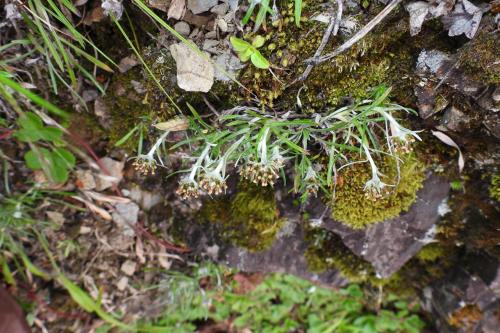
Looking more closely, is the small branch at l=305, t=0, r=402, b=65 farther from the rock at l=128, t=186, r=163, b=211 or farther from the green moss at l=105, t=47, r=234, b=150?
the rock at l=128, t=186, r=163, b=211

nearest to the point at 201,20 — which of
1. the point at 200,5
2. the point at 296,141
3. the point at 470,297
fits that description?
the point at 200,5

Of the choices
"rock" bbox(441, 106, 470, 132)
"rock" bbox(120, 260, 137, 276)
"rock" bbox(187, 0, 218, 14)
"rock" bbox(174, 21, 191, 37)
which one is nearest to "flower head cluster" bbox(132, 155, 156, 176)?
"rock" bbox(174, 21, 191, 37)

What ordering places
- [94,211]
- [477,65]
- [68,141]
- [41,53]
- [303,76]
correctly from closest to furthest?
[477,65]
[303,76]
[41,53]
[68,141]
[94,211]

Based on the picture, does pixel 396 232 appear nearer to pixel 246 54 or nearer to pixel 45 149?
pixel 246 54

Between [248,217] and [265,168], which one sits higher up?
[265,168]

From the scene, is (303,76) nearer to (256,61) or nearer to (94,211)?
(256,61)

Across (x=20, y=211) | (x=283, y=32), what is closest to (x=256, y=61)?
(x=283, y=32)
